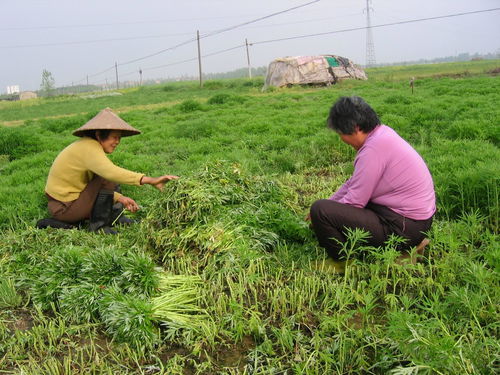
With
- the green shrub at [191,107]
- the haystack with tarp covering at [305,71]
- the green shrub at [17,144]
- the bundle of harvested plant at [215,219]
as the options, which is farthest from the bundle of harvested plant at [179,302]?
the haystack with tarp covering at [305,71]

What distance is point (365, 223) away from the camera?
3324 millimetres

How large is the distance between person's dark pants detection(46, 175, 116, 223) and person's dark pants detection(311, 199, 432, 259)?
256 cm

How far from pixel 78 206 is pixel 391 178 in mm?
3246

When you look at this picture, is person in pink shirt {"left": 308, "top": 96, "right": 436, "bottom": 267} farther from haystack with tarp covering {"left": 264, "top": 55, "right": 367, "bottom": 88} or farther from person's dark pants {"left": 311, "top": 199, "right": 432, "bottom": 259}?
haystack with tarp covering {"left": 264, "top": 55, "right": 367, "bottom": 88}

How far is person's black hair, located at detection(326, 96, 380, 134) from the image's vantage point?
3.29 metres

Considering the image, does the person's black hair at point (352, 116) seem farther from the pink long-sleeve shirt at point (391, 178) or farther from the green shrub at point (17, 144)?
the green shrub at point (17, 144)

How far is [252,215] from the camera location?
12.7 ft

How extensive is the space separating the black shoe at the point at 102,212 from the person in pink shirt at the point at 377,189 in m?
2.43

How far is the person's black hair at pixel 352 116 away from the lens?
3.29 meters

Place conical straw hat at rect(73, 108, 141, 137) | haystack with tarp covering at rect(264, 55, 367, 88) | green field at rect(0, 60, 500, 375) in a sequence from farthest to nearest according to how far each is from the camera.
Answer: haystack with tarp covering at rect(264, 55, 367, 88) < conical straw hat at rect(73, 108, 141, 137) < green field at rect(0, 60, 500, 375)

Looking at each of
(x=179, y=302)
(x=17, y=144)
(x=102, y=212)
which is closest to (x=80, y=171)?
(x=102, y=212)

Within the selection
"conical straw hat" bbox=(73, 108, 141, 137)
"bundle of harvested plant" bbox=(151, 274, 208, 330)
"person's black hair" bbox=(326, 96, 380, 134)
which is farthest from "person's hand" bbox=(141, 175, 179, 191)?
"person's black hair" bbox=(326, 96, 380, 134)

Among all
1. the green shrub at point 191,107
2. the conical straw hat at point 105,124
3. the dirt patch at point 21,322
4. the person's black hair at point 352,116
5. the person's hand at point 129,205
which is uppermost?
the green shrub at point 191,107

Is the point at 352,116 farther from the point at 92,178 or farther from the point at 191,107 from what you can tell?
the point at 191,107
